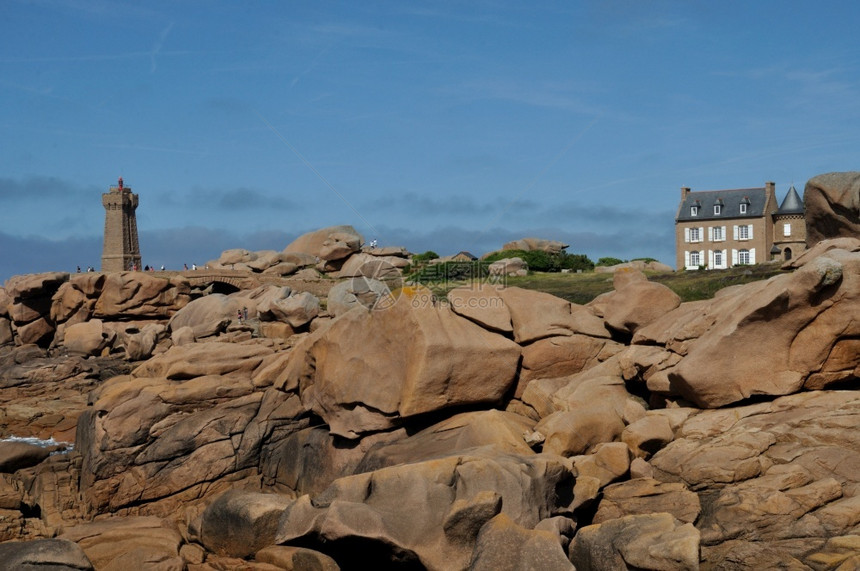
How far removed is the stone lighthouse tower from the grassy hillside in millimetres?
47903

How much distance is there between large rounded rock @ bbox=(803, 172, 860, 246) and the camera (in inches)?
1140

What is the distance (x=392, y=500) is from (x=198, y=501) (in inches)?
388

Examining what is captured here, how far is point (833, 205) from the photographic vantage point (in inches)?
1171

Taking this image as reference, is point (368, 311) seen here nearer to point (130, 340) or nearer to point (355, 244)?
point (130, 340)

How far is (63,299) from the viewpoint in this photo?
5994 centimetres

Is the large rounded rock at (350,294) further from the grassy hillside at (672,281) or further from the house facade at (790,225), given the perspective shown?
the house facade at (790,225)

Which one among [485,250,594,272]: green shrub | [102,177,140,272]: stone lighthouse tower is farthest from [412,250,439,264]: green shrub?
[102,177,140,272]: stone lighthouse tower

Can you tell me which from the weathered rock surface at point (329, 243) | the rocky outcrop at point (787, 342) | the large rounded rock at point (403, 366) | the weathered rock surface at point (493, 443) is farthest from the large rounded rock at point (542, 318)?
the weathered rock surface at point (329, 243)

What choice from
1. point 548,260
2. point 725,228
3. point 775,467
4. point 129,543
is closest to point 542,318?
point 775,467

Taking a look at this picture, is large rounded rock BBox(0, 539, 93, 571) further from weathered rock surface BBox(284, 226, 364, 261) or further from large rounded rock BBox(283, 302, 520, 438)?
weathered rock surface BBox(284, 226, 364, 261)

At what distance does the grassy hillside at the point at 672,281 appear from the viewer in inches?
1833

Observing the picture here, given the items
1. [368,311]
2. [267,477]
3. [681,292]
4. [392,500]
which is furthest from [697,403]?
[681,292]

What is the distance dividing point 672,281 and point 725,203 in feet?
91.7

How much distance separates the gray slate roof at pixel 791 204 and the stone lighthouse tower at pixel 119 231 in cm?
6387
